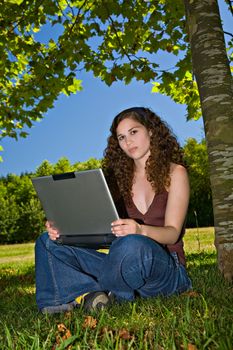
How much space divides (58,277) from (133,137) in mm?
1218

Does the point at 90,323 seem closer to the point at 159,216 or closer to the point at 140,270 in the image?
the point at 140,270

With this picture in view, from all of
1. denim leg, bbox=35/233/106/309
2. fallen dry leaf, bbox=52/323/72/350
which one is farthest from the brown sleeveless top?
fallen dry leaf, bbox=52/323/72/350

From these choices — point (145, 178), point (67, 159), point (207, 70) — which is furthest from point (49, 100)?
point (67, 159)

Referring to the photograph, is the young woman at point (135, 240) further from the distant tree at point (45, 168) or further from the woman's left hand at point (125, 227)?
the distant tree at point (45, 168)

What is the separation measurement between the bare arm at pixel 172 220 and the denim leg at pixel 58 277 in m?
0.64

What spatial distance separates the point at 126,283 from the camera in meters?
3.04

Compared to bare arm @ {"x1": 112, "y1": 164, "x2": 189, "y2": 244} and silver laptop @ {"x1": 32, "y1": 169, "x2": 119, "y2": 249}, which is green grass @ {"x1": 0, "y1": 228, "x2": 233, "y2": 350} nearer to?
Answer: bare arm @ {"x1": 112, "y1": 164, "x2": 189, "y2": 244}

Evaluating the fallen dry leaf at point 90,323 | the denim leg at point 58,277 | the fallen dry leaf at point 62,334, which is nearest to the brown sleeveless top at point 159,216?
the denim leg at point 58,277

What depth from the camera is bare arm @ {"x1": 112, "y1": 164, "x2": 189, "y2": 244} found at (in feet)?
9.50

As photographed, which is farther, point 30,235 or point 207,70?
point 30,235

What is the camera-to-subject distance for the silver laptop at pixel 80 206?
116 inches

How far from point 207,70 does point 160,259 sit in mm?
2044

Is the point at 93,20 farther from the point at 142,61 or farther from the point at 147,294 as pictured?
the point at 147,294

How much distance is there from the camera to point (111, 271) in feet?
10.0
